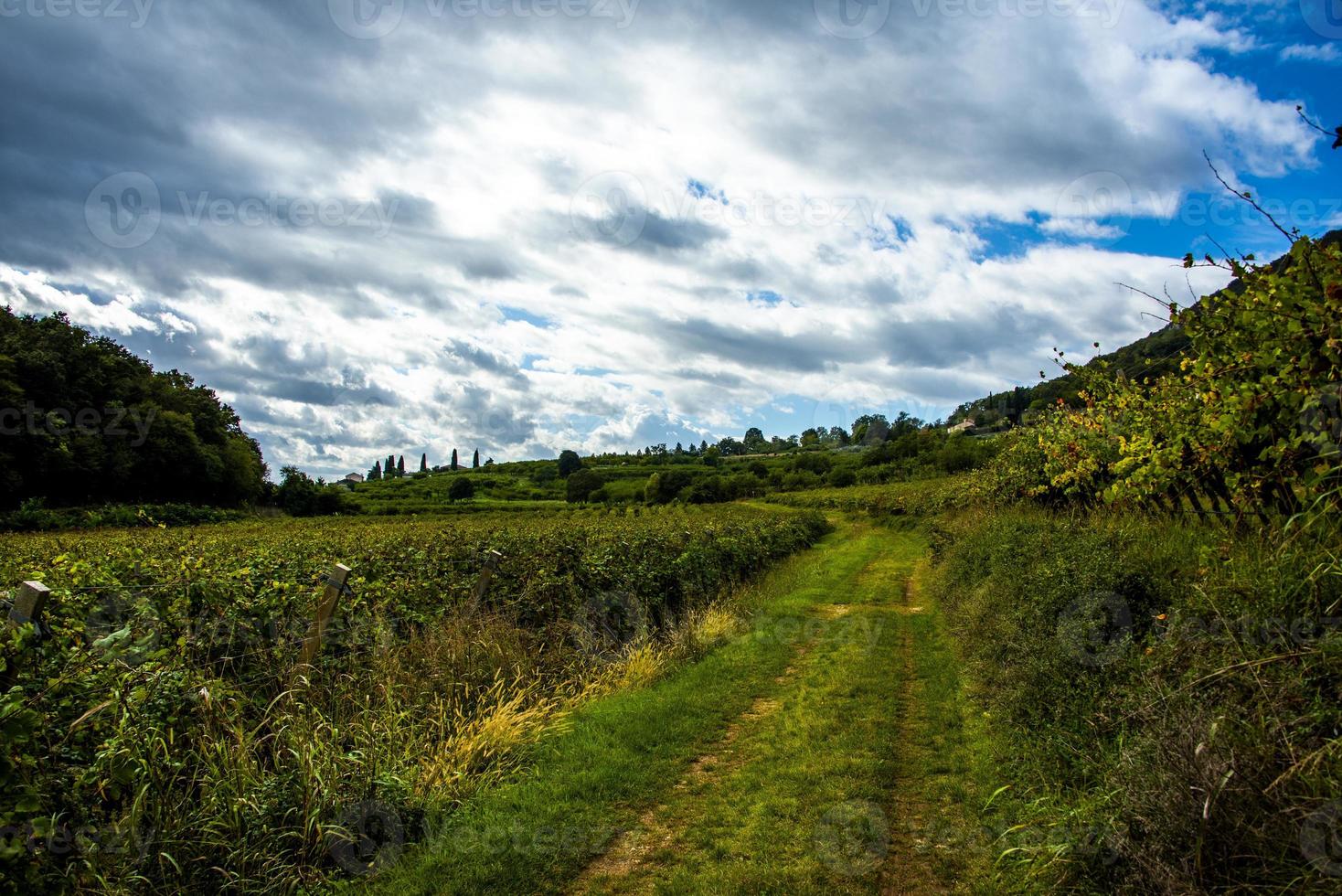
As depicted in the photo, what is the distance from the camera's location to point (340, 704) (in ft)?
20.2

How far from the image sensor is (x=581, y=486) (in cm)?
8062

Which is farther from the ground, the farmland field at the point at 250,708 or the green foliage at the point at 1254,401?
the green foliage at the point at 1254,401

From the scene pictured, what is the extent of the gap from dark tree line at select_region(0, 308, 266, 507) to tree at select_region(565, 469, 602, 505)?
111 ft

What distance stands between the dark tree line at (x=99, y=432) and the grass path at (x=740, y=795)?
4610 centimetres

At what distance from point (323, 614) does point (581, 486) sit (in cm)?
7488

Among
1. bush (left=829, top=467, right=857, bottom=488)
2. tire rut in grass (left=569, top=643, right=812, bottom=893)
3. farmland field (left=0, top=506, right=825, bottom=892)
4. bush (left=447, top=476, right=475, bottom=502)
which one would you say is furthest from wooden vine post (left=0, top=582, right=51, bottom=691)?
bush (left=447, top=476, right=475, bottom=502)

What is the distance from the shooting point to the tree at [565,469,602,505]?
258ft

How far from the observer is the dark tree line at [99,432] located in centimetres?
4593

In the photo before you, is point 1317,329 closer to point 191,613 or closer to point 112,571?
point 191,613

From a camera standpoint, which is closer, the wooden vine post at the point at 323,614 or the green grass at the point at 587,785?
the green grass at the point at 587,785

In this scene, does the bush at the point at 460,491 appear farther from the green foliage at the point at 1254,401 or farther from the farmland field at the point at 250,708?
the green foliage at the point at 1254,401

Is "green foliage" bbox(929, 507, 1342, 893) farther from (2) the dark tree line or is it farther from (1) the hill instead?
(2) the dark tree line

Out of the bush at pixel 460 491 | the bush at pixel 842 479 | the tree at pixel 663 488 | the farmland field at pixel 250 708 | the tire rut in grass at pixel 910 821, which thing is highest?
the bush at pixel 842 479

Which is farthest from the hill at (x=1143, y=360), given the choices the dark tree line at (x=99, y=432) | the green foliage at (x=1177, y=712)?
the dark tree line at (x=99, y=432)
